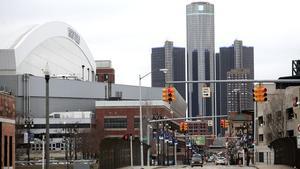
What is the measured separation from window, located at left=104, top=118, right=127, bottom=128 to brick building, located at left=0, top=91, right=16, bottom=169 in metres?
123

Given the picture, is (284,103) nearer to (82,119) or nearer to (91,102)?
(82,119)

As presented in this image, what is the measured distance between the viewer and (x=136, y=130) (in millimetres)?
177125

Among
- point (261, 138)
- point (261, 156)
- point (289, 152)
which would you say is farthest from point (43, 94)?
point (289, 152)

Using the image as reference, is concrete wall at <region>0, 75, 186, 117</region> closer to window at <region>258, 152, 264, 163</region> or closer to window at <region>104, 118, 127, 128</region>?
window at <region>104, 118, 127, 128</region>

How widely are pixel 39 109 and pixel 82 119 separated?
15.6 m

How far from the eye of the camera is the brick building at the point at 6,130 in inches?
1956

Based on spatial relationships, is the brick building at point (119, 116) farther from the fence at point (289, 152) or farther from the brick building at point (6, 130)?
the brick building at point (6, 130)

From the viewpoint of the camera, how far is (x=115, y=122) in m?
179

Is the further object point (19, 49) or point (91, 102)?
point (91, 102)

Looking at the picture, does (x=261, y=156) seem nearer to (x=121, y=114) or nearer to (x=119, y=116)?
(x=121, y=114)

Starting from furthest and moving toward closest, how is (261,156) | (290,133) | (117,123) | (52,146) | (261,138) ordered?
(117,123), (52,146), (261,138), (261,156), (290,133)

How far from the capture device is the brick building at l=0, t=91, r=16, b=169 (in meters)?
49.7

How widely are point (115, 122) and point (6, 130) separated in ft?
419

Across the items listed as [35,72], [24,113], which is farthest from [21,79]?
[35,72]
